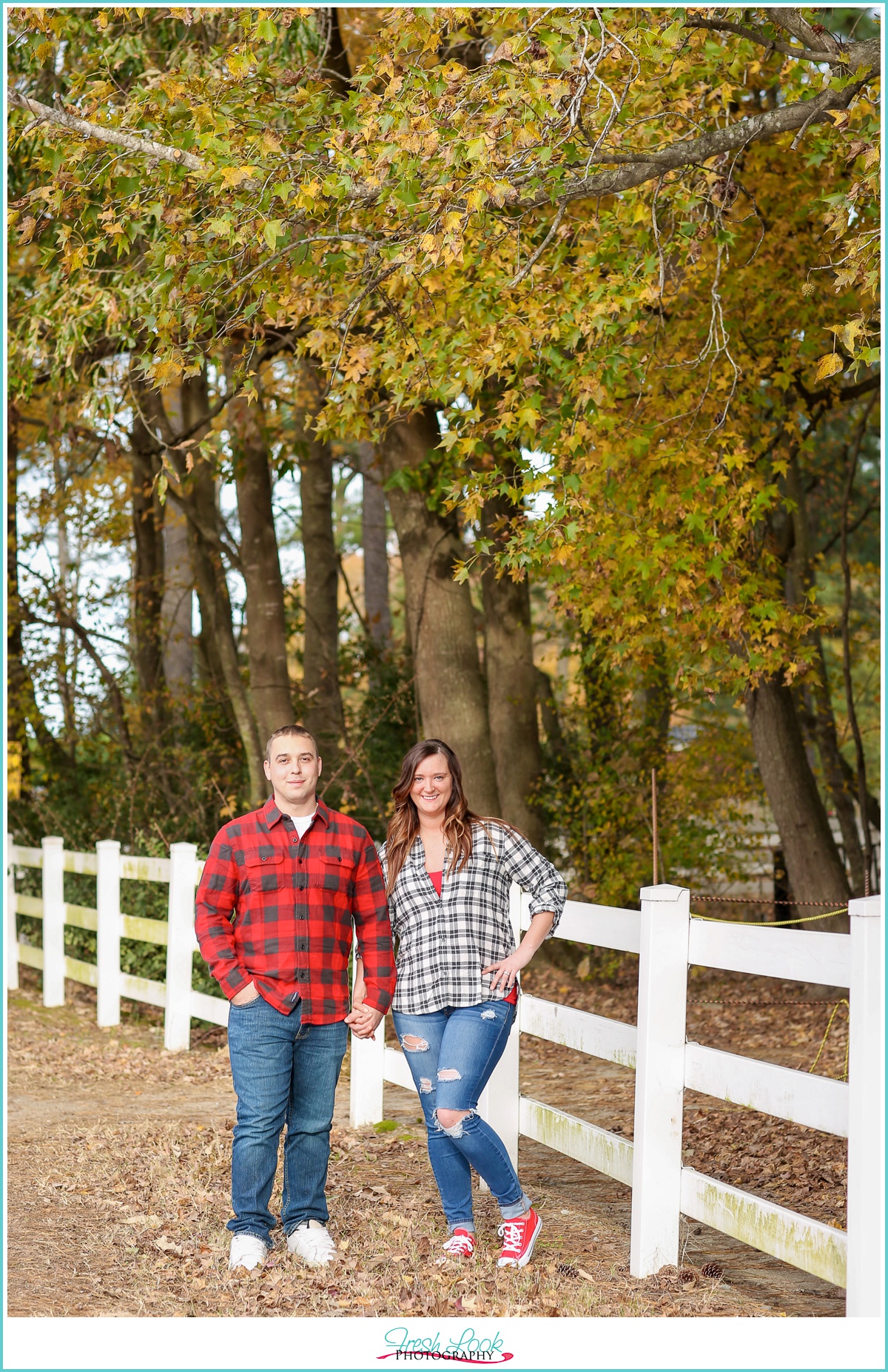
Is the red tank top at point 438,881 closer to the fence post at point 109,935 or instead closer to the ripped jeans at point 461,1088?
the ripped jeans at point 461,1088

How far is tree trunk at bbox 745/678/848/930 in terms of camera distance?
1072cm

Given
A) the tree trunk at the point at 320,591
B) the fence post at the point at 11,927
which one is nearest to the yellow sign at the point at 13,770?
the fence post at the point at 11,927

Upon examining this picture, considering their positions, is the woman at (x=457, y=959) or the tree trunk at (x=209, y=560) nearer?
the woman at (x=457, y=959)

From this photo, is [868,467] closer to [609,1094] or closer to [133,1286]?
[609,1094]

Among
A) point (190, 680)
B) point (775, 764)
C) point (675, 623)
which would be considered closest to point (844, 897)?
point (775, 764)

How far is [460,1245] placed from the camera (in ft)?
15.1

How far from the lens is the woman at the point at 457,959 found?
176 inches

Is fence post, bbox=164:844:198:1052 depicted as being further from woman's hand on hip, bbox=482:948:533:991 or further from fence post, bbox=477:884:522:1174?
woman's hand on hip, bbox=482:948:533:991

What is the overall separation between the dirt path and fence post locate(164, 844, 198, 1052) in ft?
3.00

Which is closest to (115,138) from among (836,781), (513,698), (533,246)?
(533,246)

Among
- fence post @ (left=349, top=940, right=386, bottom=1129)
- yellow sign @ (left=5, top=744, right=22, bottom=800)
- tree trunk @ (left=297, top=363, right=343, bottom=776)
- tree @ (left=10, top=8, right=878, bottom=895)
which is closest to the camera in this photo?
tree @ (left=10, top=8, right=878, bottom=895)

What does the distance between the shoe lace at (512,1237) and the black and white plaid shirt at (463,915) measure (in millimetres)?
768

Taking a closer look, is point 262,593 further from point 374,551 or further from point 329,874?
point 374,551

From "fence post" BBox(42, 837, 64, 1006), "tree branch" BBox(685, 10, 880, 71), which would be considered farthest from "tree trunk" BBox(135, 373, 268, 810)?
"tree branch" BBox(685, 10, 880, 71)
